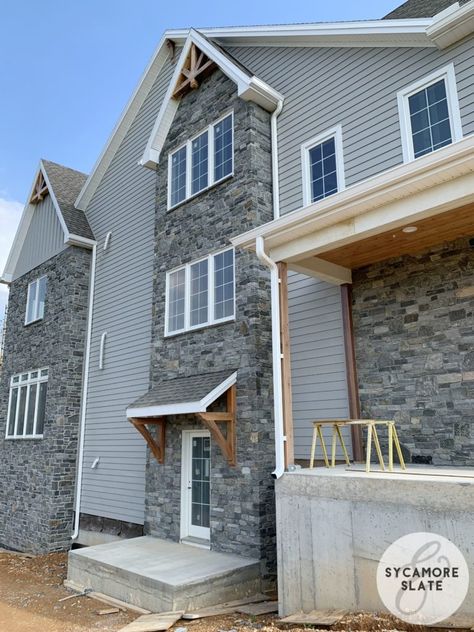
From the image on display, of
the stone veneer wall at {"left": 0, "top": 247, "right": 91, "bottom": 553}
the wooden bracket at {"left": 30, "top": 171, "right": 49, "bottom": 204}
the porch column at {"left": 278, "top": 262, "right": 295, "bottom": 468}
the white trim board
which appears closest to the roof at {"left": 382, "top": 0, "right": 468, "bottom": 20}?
the porch column at {"left": 278, "top": 262, "right": 295, "bottom": 468}

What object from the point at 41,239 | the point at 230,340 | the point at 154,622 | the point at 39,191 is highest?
the point at 39,191

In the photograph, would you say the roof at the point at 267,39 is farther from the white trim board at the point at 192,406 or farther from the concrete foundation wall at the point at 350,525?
the concrete foundation wall at the point at 350,525

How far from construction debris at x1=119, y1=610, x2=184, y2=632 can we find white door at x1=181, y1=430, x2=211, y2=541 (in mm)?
2261

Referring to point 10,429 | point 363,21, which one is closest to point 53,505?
point 10,429

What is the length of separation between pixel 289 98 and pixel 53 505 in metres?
10.6

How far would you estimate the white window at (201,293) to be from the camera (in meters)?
8.72

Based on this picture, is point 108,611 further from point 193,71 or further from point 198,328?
point 193,71

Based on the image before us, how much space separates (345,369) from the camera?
288 inches

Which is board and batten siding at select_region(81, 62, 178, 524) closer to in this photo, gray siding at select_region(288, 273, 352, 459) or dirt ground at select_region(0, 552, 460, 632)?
dirt ground at select_region(0, 552, 460, 632)

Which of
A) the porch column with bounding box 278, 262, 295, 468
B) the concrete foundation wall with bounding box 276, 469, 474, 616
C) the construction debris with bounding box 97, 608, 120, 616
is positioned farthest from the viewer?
the construction debris with bounding box 97, 608, 120, 616

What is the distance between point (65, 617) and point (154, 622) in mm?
1700

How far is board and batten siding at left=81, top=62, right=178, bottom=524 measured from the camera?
11.1 meters

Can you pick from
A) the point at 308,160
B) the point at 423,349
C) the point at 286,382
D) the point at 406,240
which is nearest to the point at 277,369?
the point at 286,382

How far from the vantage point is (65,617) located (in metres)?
6.57
